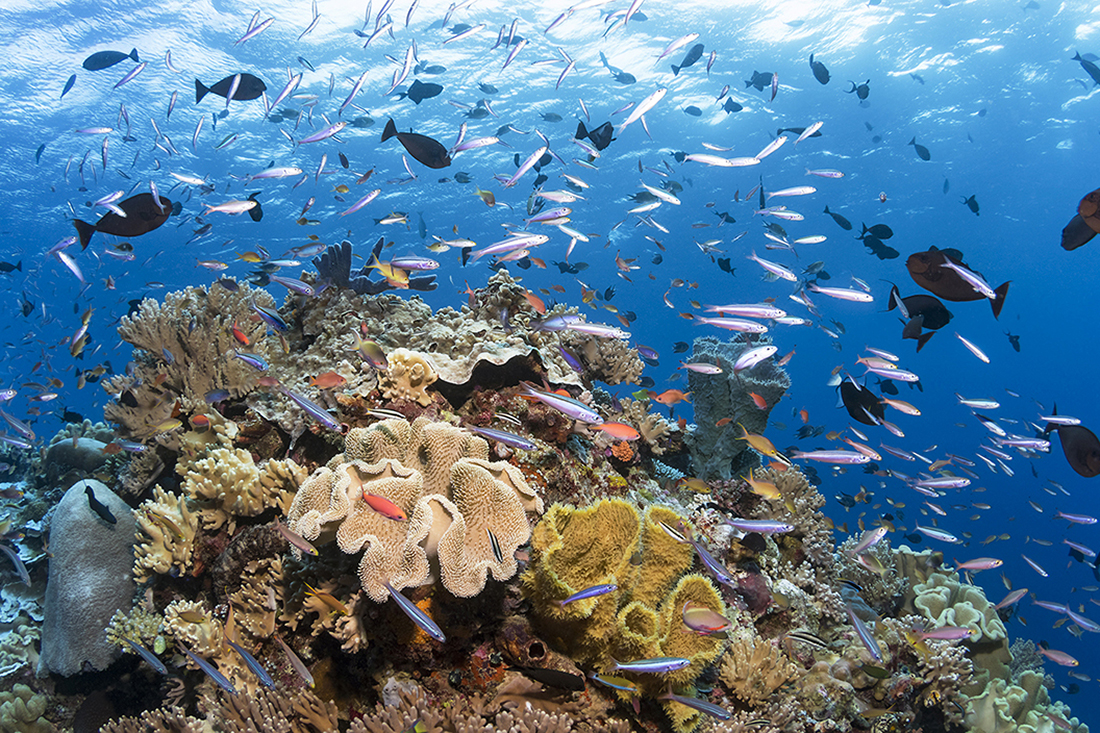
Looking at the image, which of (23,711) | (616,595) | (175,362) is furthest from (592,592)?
(23,711)

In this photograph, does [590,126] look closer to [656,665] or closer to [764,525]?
[764,525]

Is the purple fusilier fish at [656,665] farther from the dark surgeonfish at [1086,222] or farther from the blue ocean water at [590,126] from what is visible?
the blue ocean water at [590,126]

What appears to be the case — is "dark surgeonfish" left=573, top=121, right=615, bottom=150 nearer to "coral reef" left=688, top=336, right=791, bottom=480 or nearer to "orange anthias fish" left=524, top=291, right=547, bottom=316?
"orange anthias fish" left=524, top=291, right=547, bottom=316

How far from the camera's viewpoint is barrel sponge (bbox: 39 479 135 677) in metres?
4.49

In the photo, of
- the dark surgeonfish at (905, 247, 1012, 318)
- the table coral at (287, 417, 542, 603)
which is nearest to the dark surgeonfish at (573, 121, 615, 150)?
the dark surgeonfish at (905, 247, 1012, 318)

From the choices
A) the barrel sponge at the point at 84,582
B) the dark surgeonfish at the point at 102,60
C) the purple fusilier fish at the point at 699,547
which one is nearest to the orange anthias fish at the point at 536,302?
the purple fusilier fish at the point at 699,547

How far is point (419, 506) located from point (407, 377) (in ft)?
6.01

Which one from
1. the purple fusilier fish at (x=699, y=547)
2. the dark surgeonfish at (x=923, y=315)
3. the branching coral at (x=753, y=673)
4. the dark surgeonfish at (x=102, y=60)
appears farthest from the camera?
the dark surgeonfish at (x=102, y=60)

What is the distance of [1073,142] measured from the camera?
32.5m

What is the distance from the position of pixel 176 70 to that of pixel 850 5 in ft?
107

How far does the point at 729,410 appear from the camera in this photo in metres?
7.36

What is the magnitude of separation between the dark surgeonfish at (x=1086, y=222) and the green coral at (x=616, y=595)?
9.22 feet

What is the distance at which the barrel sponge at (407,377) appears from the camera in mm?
4402

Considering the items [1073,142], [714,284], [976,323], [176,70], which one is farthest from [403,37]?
[976,323]
